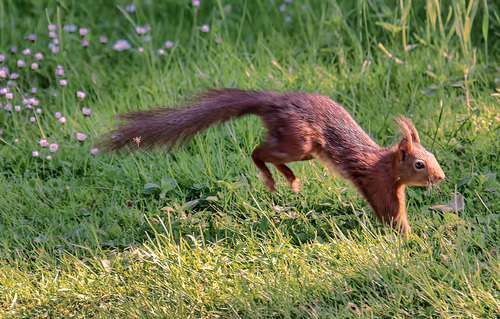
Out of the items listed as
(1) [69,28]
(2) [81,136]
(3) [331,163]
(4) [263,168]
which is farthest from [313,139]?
(1) [69,28]

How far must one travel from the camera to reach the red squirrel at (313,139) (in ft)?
10.9

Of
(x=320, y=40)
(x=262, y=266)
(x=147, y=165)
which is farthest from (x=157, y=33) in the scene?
(x=262, y=266)

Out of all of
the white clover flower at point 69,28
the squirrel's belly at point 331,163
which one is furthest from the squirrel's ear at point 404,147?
the white clover flower at point 69,28

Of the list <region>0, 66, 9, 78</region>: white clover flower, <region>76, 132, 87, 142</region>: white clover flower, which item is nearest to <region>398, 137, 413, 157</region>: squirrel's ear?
<region>76, 132, 87, 142</region>: white clover flower

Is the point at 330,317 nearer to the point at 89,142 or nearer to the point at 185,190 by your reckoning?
the point at 185,190

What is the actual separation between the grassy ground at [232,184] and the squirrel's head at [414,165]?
270 millimetres

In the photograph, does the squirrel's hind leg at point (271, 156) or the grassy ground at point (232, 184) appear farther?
the squirrel's hind leg at point (271, 156)

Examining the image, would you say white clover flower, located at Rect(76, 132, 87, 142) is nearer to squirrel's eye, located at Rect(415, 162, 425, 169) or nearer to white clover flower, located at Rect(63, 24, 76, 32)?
white clover flower, located at Rect(63, 24, 76, 32)

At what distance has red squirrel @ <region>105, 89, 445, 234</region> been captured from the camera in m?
3.34

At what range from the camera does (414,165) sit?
10.9 feet

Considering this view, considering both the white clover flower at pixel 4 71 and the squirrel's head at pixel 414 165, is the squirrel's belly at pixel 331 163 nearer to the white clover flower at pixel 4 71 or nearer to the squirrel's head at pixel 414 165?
the squirrel's head at pixel 414 165

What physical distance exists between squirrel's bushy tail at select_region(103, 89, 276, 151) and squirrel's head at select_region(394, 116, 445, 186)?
0.72 metres

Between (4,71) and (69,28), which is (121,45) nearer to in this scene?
(69,28)

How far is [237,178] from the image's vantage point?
4.01 m
